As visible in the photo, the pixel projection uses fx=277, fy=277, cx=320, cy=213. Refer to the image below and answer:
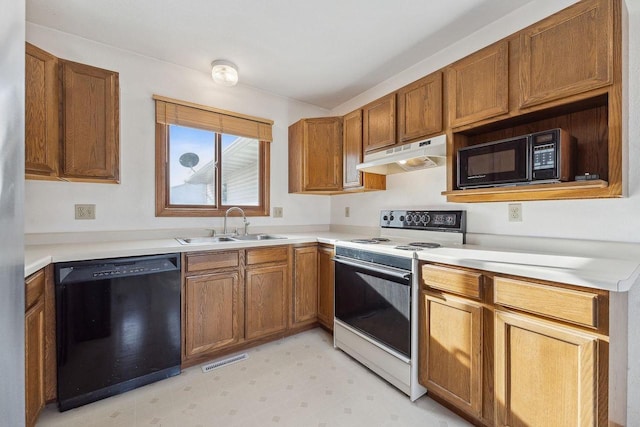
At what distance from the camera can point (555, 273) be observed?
1.15 meters

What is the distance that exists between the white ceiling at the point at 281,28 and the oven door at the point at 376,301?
66.5 inches

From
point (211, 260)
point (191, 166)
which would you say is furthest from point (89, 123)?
point (211, 260)

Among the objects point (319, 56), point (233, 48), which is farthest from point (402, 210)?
point (233, 48)

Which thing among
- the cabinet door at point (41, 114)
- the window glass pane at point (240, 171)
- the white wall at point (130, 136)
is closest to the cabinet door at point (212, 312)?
the white wall at point (130, 136)

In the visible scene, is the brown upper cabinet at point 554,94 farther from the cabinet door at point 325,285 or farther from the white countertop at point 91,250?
the white countertop at point 91,250

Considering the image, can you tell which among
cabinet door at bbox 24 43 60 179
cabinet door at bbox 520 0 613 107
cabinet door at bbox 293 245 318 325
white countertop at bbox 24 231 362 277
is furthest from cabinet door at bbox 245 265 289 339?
cabinet door at bbox 520 0 613 107

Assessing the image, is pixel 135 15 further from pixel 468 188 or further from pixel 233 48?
pixel 468 188

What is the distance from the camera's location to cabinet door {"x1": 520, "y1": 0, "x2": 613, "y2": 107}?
1275mm

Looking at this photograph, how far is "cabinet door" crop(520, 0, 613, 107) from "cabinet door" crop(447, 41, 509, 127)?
0.10m

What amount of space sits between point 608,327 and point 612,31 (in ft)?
4.23

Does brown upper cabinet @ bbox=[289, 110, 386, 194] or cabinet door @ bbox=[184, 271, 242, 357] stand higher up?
brown upper cabinet @ bbox=[289, 110, 386, 194]

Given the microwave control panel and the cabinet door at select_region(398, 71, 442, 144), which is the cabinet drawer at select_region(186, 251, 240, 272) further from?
the microwave control panel

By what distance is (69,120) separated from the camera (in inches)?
70.9

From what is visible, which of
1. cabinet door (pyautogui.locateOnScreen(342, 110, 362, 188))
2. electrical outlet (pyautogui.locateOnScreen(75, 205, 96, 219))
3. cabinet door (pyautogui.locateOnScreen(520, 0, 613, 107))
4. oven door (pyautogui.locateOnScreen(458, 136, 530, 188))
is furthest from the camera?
cabinet door (pyautogui.locateOnScreen(342, 110, 362, 188))
